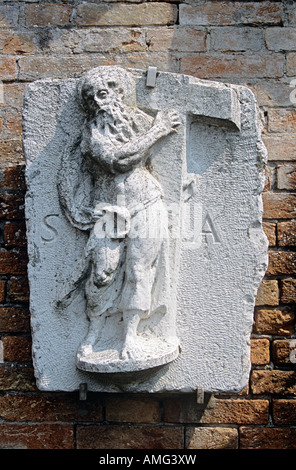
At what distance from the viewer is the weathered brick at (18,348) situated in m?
2.92

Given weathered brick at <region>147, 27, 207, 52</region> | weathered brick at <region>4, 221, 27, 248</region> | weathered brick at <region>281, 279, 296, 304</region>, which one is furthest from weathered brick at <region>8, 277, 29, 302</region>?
weathered brick at <region>147, 27, 207, 52</region>

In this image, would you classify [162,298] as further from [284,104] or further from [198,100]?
[284,104]

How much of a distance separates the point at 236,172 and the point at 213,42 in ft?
2.71

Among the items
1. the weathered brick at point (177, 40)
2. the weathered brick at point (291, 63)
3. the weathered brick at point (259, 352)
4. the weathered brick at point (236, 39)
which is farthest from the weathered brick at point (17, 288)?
the weathered brick at point (291, 63)

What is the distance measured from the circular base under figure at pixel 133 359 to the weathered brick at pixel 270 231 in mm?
734

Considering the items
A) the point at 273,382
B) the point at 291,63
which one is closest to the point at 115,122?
the point at 291,63

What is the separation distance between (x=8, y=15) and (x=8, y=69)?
273 mm

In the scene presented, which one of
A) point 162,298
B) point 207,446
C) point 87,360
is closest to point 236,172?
point 162,298

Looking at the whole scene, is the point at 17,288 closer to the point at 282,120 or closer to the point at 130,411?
the point at 130,411

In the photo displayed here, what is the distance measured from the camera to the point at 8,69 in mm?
3166

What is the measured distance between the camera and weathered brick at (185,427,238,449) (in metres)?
2.85

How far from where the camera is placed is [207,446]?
2.85 metres

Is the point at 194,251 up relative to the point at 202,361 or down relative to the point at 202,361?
up

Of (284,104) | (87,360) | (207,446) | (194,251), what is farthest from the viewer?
(284,104)
